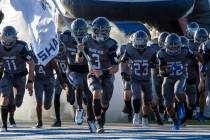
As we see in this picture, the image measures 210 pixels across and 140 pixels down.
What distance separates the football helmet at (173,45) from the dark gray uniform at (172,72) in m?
0.09

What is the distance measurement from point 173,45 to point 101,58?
56.1 inches

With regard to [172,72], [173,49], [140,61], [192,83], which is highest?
[173,49]

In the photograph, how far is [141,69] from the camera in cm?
1246

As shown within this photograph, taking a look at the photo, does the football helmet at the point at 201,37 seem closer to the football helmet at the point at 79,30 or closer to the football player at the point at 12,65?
the football helmet at the point at 79,30

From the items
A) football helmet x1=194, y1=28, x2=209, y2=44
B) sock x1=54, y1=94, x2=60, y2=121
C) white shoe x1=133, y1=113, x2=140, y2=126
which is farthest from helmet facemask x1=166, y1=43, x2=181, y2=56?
sock x1=54, y1=94, x2=60, y2=121

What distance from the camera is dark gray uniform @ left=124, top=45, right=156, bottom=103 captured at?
1237cm

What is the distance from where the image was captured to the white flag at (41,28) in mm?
11375

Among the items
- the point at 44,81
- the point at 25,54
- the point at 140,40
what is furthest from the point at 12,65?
the point at 140,40

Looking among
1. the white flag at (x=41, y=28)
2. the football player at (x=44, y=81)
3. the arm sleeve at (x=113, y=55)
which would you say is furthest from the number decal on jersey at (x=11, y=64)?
the arm sleeve at (x=113, y=55)

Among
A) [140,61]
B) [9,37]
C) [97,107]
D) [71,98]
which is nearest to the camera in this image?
[97,107]

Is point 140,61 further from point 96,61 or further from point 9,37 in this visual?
point 9,37

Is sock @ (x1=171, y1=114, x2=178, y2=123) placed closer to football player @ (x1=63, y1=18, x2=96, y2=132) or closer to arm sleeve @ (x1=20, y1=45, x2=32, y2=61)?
football player @ (x1=63, y1=18, x2=96, y2=132)

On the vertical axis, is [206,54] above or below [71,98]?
above

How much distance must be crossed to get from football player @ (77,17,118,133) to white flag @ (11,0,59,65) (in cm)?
62
